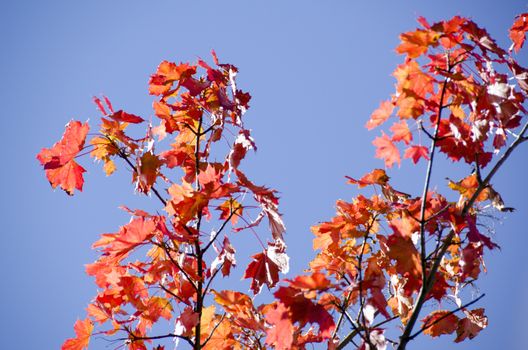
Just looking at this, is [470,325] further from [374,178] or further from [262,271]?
[262,271]

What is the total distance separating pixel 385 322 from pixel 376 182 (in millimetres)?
827

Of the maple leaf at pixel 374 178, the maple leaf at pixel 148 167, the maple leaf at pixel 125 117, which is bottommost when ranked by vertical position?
the maple leaf at pixel 148 167

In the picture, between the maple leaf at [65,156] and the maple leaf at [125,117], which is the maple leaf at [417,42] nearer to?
the maple leaf at [125,117]

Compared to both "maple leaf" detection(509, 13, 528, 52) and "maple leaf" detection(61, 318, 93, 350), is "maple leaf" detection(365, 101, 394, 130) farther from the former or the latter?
"maple leaf" detection(61, 318, 93, 350)

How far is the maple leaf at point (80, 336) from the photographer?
113 inches

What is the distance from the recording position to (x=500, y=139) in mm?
2385

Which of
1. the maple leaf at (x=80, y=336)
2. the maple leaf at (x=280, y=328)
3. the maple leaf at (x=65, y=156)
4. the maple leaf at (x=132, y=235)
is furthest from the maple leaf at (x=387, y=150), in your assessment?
the maple leaf at (x=80, y=336)

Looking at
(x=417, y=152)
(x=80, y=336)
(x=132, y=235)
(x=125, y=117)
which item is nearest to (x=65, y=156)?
(x=125, y=117)

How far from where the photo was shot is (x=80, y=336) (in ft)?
9.49

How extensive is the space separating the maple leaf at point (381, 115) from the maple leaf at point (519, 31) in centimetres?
78

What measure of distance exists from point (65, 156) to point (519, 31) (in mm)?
2578

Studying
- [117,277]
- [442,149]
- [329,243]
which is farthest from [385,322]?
[117,277]

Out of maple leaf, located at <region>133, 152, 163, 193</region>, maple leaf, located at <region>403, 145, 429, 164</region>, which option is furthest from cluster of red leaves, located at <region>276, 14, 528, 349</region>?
maple leaf, located at <region>133, 152, 163, 193</region>

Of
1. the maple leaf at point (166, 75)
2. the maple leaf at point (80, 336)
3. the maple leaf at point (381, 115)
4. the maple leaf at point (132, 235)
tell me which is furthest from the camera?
the maple leaf at point (166, 75)
